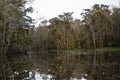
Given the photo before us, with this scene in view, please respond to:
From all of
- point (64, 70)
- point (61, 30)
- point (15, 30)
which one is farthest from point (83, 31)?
point (64, 70)

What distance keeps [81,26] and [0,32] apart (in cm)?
A: 4736

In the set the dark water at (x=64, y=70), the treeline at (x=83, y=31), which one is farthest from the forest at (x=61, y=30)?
the dark water at (x=64, y=70)

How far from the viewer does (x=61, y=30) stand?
106625mm

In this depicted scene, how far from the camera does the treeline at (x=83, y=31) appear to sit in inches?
3258

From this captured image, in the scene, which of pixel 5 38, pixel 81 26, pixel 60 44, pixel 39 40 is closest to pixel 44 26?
pixel 39 40

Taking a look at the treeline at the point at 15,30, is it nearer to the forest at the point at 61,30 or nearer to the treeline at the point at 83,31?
the forest at the point at 61,30

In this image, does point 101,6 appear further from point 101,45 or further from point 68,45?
point 68,45

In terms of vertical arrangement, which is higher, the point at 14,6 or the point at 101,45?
the point at 14,6

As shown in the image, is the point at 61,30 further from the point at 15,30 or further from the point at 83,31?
the point at 15,30

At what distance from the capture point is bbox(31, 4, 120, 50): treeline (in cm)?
8275

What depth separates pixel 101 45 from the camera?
83.9 meters

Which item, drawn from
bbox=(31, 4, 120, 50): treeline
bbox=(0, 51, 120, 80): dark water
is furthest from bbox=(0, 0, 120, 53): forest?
bbox=(0, 51, 120, 80): dark water

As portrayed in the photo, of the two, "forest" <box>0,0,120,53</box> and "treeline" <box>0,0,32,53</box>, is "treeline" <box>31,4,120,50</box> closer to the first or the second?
"forest" <box>0,0,120,53</box>

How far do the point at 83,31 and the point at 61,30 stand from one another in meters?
14.7
